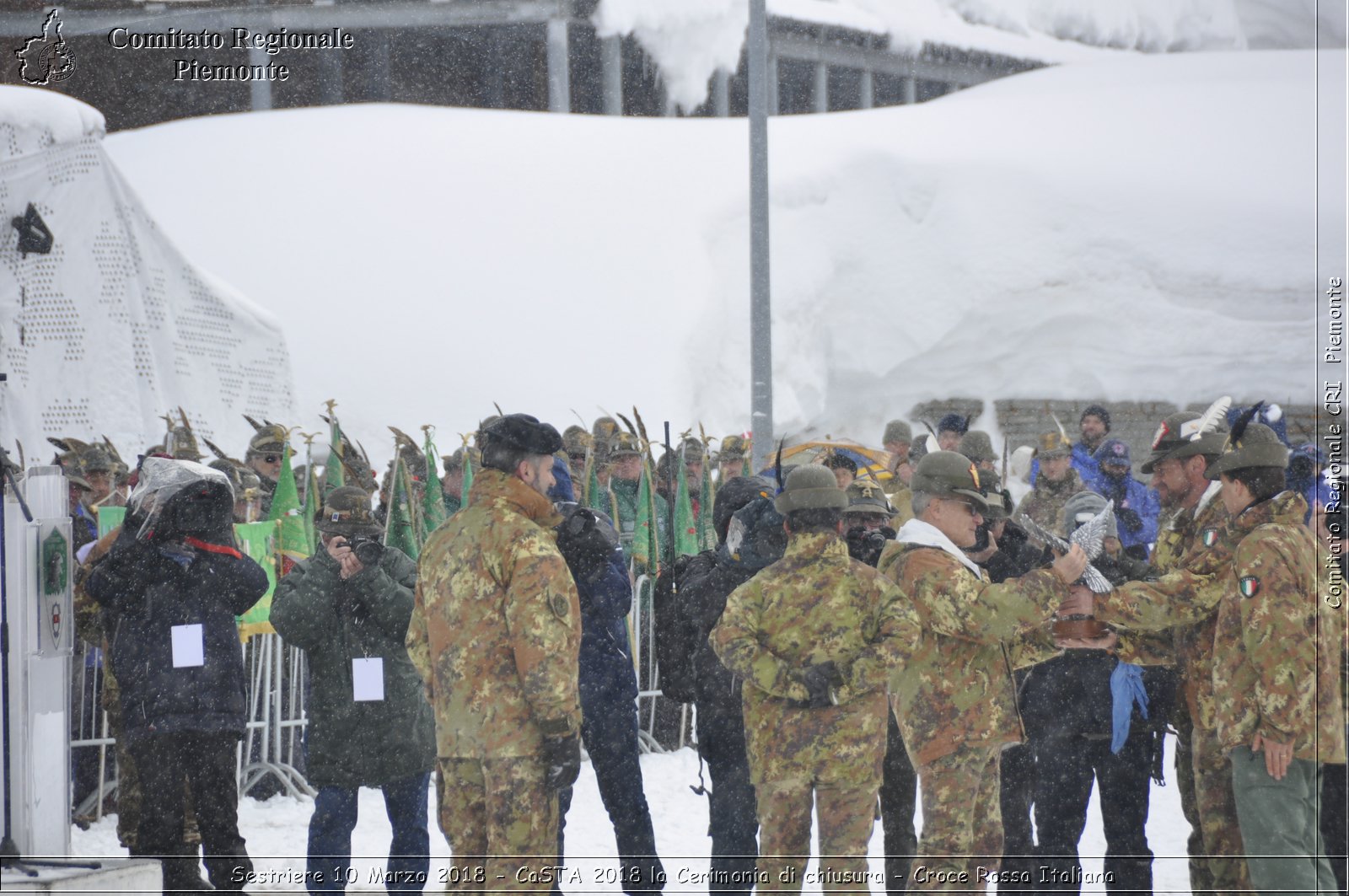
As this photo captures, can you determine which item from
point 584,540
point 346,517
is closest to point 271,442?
point 346,517

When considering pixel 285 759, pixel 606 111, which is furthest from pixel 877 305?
pixel 285 759

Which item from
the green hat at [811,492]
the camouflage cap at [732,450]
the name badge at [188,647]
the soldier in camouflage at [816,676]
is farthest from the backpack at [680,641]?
the camouflage cap at [732,450]

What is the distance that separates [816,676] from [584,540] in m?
1.22

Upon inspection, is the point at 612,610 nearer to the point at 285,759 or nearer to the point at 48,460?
the point at 285,759

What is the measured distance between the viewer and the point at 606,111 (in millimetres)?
25906

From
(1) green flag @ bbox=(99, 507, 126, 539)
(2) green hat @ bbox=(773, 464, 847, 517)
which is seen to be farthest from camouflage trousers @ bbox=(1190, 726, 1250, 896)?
(1) green flag @ bbox=(99, 507, 126, 539)

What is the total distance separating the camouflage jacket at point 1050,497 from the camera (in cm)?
884

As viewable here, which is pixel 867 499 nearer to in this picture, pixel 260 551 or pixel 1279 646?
pixel 1279 646

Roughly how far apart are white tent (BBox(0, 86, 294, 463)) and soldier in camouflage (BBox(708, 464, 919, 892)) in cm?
874

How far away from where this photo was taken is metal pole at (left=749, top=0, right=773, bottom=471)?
863cm

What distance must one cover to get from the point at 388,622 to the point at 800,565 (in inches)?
68.9

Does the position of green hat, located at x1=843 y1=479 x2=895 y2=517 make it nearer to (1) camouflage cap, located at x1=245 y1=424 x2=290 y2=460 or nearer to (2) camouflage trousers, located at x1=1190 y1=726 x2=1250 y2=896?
(2) camouflage trousers, located at x1=1190 y1=726 x2=1250 y2=896

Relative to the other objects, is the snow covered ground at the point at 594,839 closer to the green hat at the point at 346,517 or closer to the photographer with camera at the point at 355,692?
the photographer with camera at the point at 355,692

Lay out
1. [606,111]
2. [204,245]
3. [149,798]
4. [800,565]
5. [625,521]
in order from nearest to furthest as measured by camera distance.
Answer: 1. [800,565]
2. [149,798]
3. [625,521]
4. [204,245]
5. [606,111]
